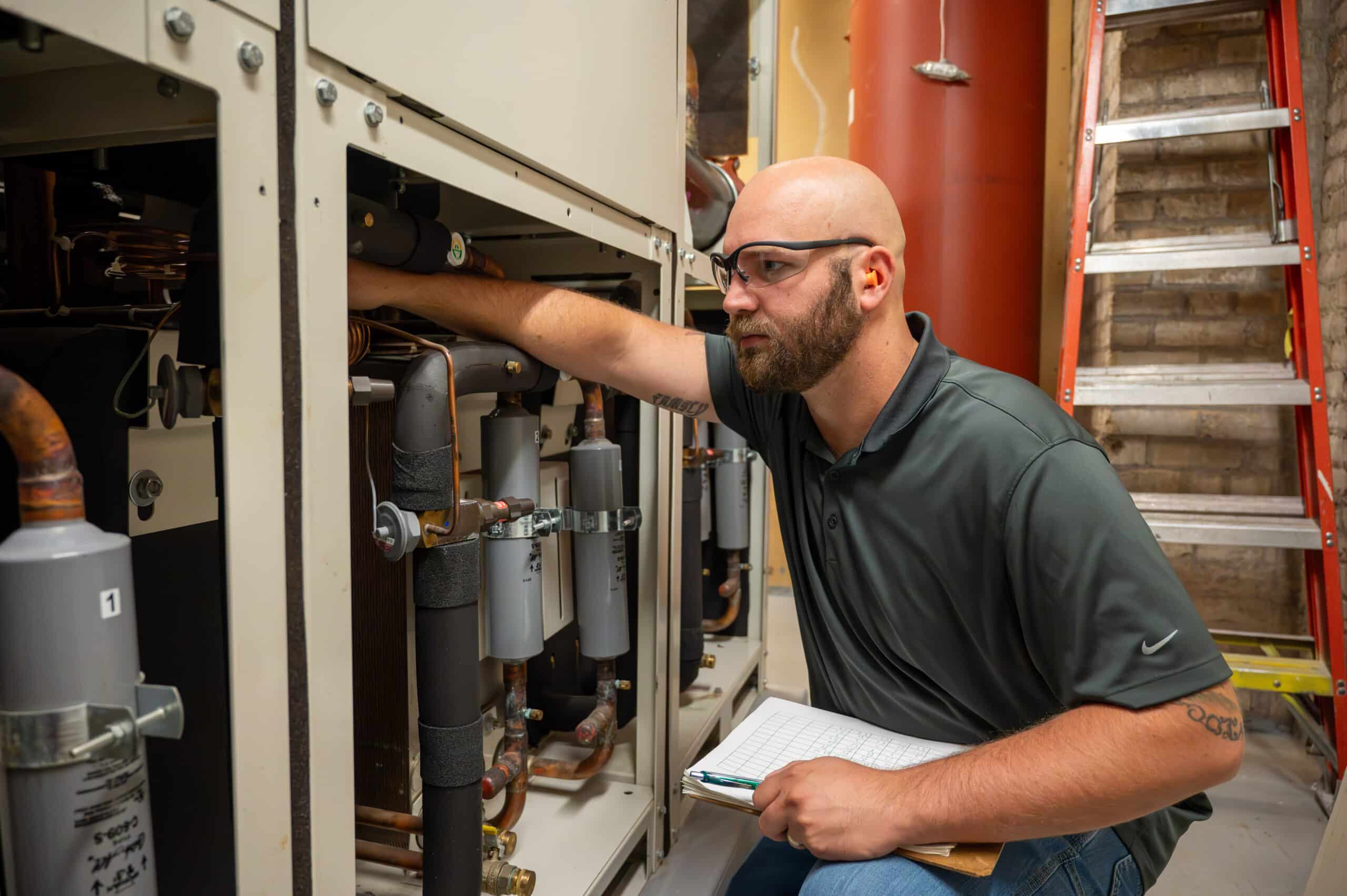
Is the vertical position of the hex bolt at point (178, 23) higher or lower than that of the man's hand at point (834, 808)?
higher

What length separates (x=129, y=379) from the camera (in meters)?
0.64

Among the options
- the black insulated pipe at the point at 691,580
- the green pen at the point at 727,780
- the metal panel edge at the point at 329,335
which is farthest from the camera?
the black insulated pipe at the point at 691,580

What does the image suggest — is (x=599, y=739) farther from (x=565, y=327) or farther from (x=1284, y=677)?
(x=1284, y=677)

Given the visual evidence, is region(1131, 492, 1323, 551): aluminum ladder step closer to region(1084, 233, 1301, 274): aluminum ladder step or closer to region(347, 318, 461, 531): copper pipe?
region(1084, 233, 1301, 274): aluminum ladder step

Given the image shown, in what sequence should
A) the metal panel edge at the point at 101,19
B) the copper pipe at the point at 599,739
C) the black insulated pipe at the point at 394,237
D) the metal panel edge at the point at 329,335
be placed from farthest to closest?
the copper pipe at the point at 599,739 < the black insulated pipe at the point at 394,237 < the metal panel edge at the point at 329,335 < the metal panel edge at the point at 101,19

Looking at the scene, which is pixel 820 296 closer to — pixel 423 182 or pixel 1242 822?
pixel 423 182

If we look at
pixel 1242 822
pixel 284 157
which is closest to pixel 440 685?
pixel 284 157

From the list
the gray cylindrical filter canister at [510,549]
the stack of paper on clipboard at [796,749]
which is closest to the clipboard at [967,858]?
the stack of paper on clipboard at [796,749]

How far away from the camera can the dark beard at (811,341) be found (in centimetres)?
93

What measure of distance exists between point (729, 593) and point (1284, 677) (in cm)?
119

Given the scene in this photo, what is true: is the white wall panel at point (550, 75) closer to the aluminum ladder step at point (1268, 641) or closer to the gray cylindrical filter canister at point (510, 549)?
the gray cylindrical filter canister at point (510, 549)

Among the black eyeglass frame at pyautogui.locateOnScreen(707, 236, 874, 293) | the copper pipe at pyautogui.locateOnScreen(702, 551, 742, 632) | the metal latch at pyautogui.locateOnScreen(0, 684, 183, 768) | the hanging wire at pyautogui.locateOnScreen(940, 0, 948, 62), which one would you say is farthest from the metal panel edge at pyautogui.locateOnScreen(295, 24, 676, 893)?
the hanging wire at pyautogui.locateOnScreen(940, 0, 948, 62)

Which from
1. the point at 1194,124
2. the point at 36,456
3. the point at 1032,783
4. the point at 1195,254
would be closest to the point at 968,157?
the point at 1194,124

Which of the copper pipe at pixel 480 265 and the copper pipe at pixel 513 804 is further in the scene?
the copper pipe at pixel 513 804
